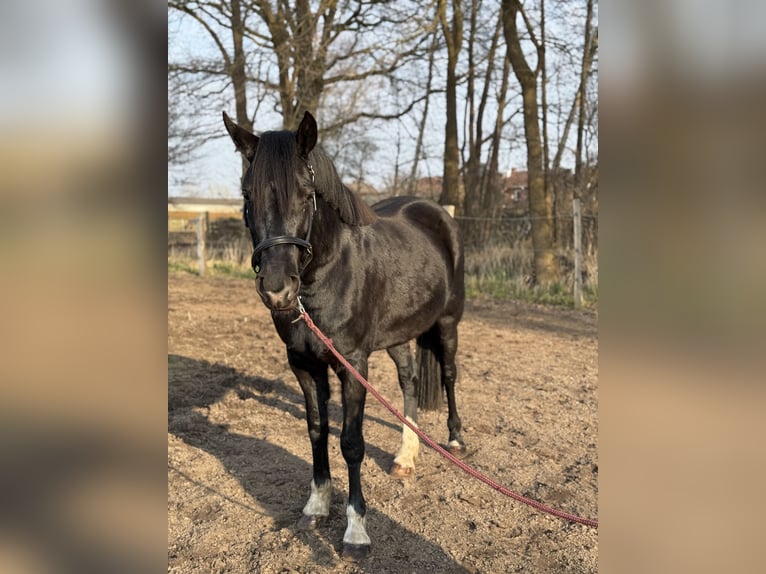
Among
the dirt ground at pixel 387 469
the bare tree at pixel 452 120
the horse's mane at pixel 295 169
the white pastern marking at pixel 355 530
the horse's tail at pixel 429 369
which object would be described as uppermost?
the bare tree at pixel 452 120

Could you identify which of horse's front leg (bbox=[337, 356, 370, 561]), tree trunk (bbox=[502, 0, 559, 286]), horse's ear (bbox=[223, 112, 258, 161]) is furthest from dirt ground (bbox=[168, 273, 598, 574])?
tree trunk (bbox=[502, 0, 559, 286])

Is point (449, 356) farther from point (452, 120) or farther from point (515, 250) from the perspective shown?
point (452, 120)

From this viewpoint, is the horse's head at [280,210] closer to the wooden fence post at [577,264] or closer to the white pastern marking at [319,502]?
the white pastern marking at [319,502]

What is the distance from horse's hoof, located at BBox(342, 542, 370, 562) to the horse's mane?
5.23ft

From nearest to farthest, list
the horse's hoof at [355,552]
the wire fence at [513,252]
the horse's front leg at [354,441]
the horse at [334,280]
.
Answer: the horse at [334,280], the horse's hoof at [355,552], the horse's front leg at [354,441], the wire fence at [513,252]

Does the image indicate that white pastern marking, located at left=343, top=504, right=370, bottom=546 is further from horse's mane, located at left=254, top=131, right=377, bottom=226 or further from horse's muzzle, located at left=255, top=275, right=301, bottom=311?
horse's mane, located at left=254, top=131, right=377, bottom=226

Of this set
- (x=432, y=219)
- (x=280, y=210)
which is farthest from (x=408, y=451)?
(x=280, y=210)

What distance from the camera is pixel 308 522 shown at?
292 cm

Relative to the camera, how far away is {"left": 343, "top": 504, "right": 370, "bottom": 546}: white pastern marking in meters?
2.70

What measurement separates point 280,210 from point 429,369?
249 cm

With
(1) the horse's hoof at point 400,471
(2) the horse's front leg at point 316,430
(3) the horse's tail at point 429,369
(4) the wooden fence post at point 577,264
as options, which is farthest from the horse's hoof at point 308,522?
(4) the wooden fence post at point 577,264

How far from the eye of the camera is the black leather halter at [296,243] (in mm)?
2266
